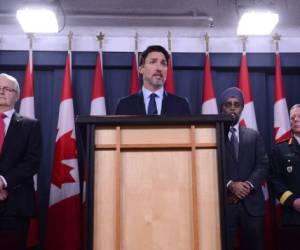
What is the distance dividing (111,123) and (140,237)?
40 centimetres

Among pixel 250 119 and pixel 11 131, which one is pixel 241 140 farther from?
pixel 11 131

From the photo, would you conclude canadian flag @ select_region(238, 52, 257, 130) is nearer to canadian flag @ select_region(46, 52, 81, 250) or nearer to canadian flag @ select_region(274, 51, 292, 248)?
canadian flag @ select_region(274, 51, 292, 248)

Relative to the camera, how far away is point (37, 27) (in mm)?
3725

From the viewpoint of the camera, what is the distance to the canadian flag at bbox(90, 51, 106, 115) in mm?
3764

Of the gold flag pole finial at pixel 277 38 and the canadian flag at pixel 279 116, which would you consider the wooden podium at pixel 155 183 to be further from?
the gold flag pole finial at pixel 277 38

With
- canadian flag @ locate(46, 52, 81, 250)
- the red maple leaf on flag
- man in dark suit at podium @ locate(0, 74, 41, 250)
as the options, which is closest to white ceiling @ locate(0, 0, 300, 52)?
the red maple leaf on flag

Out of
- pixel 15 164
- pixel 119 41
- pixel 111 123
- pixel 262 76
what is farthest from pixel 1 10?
pixel 111 123

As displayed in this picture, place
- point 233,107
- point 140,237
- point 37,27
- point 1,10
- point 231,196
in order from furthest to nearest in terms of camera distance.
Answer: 1. point 1,10
2. point 37,27
3. point 233,107
4. point 231,196
5. point 140,237

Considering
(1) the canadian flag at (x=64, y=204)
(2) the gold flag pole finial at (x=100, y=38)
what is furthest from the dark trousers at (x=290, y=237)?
Result: (2) the gold flag pole finial at (x=100, y=38)

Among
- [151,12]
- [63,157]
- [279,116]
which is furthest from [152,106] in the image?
[151,12]

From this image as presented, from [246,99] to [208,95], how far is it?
326 mm

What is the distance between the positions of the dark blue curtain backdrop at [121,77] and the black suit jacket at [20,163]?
1407 millimetres

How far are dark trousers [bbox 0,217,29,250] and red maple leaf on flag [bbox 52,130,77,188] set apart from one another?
1.11 meters

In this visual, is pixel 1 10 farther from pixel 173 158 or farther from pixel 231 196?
pixel 173 158
